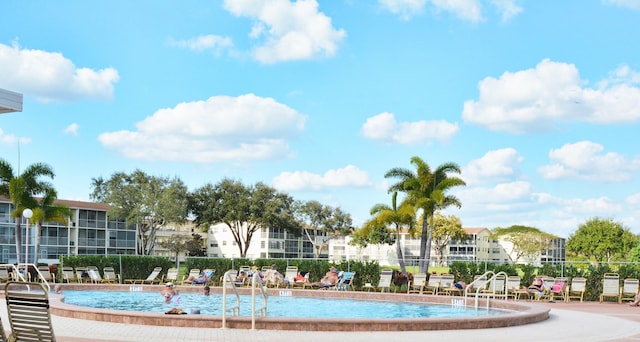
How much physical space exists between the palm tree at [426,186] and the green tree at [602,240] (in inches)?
2349

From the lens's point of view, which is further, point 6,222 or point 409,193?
point 6,222

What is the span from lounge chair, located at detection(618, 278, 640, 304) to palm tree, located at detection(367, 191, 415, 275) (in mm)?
15809

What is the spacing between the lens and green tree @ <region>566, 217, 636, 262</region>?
94.5 m

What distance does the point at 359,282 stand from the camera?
3061 cm

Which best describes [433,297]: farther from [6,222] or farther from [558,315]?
[6,222]

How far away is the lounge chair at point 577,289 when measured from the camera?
87.6ft

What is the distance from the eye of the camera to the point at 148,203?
76.3 m

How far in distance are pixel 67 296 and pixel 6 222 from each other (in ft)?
163

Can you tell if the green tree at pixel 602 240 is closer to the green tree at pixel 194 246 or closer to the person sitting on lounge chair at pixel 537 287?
the green tree at pixel 194 246

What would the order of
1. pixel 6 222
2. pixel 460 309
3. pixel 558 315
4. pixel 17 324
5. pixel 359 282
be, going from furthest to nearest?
pixel 6 222 < pixel 359 282 < pixel 460 309 < pixel 558 315 < pixel 17 324

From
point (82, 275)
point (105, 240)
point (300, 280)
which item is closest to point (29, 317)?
point (300, 280)

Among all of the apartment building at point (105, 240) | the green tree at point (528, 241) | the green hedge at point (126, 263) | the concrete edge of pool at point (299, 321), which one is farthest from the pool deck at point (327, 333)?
the green tree at point (528, 241)

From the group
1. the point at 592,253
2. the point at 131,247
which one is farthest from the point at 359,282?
the point at 592,253

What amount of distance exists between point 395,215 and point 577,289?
16.9 meters
